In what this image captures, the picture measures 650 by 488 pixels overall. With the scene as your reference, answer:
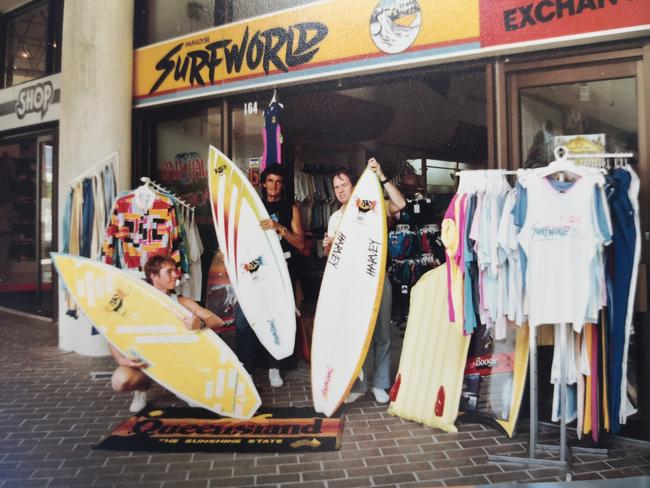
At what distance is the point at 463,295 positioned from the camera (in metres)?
2.95

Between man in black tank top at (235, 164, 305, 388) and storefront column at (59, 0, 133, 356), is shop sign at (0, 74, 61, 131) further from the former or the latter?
man in black tank top at (235, 164, 305, 388)

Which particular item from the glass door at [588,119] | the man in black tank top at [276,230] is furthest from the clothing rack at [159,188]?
the glass door at [588,119]

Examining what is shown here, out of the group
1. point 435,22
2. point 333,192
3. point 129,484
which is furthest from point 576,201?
point 129,484

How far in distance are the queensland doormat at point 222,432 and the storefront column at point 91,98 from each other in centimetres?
141

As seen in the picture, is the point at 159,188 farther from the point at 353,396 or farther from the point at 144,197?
the point at 353,396

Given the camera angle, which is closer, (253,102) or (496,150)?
(496,150)

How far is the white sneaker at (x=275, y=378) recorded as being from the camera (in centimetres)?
375

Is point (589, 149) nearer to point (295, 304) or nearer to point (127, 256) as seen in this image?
point (295, 304)

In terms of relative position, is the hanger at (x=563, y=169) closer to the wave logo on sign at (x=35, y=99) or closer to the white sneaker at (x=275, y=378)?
the white sneaker at (x=275, y=378)

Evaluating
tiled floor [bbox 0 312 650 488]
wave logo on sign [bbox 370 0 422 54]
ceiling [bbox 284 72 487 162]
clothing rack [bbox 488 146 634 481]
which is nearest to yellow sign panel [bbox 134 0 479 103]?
wave logo on sign [bbox 370 0 422 54]

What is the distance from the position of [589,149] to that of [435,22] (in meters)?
1.22

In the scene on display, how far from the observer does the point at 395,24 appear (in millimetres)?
3500

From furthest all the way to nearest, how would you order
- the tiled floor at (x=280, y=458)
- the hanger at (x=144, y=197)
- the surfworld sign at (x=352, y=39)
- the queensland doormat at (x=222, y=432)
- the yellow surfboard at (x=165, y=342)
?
the hanger at (x=144, y=197) → the yellow surfboard at (x=165, y=342) → the surfworld sign at (x=352, y=39) → the queensland doormat at (x=222, y=432) → the tiled floor at (x=280, y=458)

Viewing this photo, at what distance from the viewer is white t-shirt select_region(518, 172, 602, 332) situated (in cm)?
262
